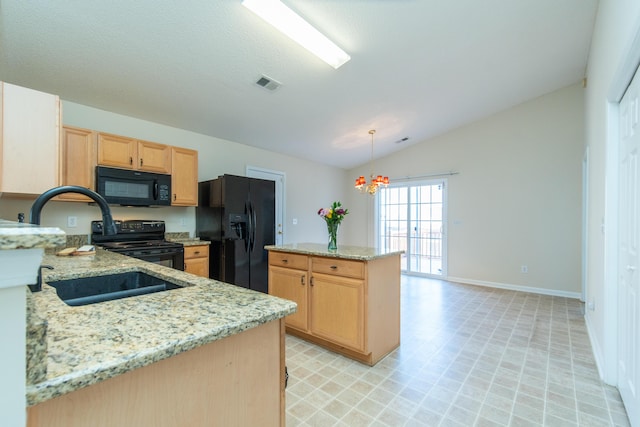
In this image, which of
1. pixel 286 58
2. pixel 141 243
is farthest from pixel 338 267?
pixel 141 243

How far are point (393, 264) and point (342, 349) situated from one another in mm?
873

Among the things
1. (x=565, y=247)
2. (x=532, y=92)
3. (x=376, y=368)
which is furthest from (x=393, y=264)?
(x=532, y=92)

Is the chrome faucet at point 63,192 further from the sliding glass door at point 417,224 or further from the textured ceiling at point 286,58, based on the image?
the sliding glass door at point 417,224

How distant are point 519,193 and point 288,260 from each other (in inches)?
163

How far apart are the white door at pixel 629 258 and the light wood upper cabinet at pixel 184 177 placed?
13.0 ft

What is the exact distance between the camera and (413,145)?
5.87m

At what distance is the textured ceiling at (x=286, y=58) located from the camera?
7.09 feet

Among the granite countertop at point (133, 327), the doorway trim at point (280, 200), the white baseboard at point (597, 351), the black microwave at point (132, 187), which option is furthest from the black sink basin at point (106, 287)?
the doorway trim at point (280, 200)

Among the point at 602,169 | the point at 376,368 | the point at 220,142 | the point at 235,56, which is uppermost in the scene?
the point at 235,56

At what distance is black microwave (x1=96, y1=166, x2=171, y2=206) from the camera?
2891 mm

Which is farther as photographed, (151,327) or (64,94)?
(64,94)

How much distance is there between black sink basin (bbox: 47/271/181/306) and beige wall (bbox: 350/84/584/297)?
5.15m

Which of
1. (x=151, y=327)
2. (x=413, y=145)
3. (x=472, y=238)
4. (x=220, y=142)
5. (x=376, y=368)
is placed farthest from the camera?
(x=413, y=145)

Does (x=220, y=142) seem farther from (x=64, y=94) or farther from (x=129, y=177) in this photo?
(x=64, y=94)
